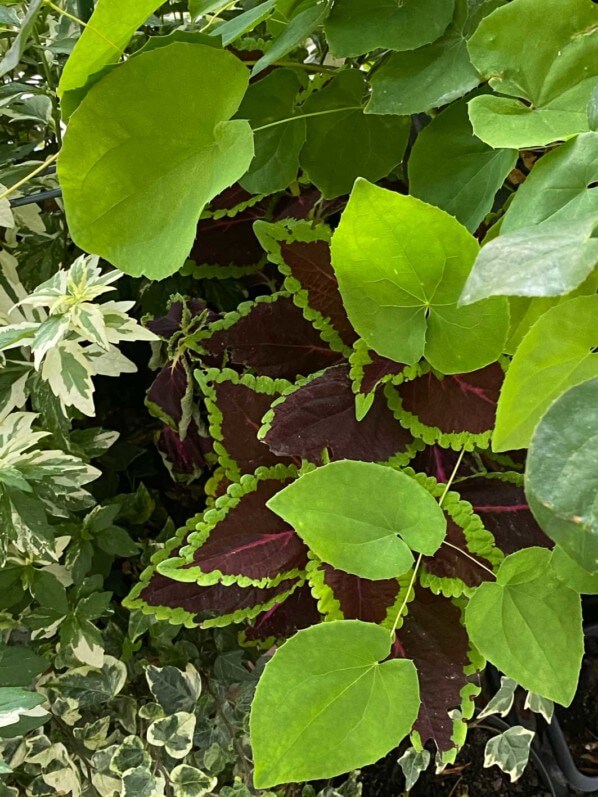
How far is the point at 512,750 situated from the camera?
0.62 metres

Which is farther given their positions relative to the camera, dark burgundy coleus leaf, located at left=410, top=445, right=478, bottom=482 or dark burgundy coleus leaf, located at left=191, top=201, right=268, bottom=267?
dark burgundy coleus leaf, located at left=191, top=201, right=268, bottom=267

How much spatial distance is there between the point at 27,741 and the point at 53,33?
0.59 metres

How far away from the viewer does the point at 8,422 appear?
544mm

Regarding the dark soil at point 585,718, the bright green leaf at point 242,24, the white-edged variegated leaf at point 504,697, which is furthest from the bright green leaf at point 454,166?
the dark soil at point 585,718

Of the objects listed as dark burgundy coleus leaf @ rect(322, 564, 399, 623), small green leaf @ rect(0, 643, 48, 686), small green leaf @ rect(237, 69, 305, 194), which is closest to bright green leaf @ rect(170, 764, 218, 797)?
small green leaf @ rect(0, 643, 48, 686)

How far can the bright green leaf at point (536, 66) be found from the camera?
0.33 meters

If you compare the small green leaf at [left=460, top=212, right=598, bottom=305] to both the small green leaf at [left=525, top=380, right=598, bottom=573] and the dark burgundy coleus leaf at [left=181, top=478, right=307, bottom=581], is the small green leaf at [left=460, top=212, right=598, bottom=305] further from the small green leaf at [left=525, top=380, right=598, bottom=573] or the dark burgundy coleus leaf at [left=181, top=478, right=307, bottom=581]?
the dark burgundy coleus leaf at [left=181, top=478, right=307, bottom=581]

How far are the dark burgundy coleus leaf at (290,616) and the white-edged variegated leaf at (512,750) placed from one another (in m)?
0.24

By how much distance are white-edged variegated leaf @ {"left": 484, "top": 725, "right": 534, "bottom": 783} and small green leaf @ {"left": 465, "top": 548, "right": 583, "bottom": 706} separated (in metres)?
0.30

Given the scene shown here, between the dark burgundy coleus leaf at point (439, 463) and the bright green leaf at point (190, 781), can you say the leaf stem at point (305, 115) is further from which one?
the bright green leaf at point (190, 781)

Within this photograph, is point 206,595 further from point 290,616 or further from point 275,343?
point 275,343

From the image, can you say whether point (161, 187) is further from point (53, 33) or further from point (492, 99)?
point (53, 33)

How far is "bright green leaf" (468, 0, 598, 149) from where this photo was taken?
0.33m

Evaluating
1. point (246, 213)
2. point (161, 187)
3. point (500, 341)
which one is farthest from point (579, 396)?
point (246, 213)
